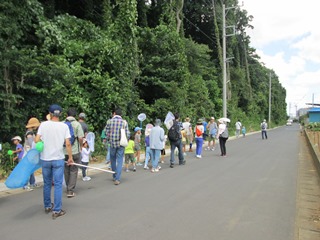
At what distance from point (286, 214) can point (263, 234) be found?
1246 mm

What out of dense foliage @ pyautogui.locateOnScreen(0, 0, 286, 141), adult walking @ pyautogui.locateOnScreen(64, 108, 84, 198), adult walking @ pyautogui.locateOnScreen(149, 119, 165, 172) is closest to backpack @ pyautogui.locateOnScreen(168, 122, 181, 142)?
adult walking @ pyautogui.locateOnScreen(149, 119, 165, 172)

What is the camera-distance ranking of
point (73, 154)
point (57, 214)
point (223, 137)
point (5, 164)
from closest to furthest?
1. point (57, 214)
2. point (73, 154)
3. point (5, 164)
4. point (223, 137)

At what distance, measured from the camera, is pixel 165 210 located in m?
6.00

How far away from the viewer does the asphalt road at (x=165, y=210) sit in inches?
191

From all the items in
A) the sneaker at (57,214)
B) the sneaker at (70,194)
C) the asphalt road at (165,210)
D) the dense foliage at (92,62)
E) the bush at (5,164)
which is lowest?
the asphalt road at (165,210)

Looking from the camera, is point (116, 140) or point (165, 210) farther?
point (116, 140)

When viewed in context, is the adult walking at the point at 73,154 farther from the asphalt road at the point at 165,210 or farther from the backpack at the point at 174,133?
the backpack at the point at 174,133

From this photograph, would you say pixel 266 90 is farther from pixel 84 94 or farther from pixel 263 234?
pixel 263 234

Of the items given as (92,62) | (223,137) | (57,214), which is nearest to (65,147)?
(57,214)

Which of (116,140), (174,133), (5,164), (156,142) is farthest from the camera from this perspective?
(174,133)

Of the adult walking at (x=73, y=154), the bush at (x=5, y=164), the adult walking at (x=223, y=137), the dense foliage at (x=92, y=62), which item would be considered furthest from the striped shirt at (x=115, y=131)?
the adult walking at (x=223, y=137)

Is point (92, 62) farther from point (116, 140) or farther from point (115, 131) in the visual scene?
point (116, 140)

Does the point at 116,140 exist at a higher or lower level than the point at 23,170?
higher

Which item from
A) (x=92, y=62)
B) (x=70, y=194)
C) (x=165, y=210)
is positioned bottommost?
(x=165, y=210)
